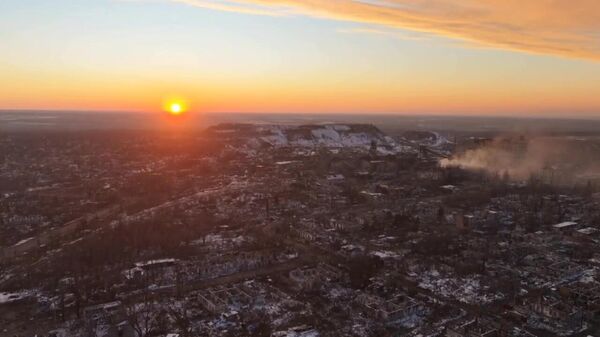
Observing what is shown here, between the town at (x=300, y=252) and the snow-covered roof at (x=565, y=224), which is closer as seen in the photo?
the town at (x=300, y=252)

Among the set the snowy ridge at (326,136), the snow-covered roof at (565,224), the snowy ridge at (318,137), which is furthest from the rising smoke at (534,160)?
the snow-covered roof at (565,224)

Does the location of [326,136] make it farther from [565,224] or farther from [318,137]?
[565,224]

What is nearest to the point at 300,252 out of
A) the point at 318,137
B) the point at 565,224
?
the point at 565,224

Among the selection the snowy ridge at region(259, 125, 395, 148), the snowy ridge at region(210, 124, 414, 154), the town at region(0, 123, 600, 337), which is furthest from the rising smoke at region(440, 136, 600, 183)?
the snowy ridge at region(259, 125, 395, 148)

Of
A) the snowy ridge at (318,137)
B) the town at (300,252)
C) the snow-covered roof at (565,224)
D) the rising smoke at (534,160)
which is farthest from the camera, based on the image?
the snowy ridge at (318,137)

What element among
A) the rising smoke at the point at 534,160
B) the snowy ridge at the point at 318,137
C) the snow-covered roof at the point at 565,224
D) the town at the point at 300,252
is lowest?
the town at the point at 300,252

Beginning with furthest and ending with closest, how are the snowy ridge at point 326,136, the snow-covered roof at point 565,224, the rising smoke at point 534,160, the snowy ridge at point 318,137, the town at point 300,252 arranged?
the snowy ridge at point 326,136
the snowy ridge at point 318,137
the rising smoke at point 534,160
the snow-covered roof at point 565,224
the town at point 300,252

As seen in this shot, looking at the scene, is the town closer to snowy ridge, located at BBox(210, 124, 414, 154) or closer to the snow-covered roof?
the snow-covered roof

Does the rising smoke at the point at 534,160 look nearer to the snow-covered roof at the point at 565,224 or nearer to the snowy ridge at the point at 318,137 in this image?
the snowy ridge at the point at 318,137

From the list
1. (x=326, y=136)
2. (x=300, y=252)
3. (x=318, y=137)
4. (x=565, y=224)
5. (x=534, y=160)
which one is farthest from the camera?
(x=326, y=136)
